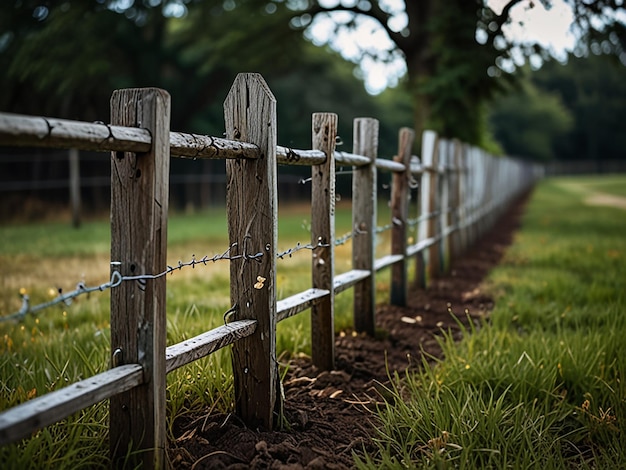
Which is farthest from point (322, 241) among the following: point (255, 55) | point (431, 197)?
point (255, 55)

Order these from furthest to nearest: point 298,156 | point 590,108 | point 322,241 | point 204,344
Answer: point 590,108, point 322,241, point 298,156, point 204,344

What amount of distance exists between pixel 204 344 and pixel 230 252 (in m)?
0.53

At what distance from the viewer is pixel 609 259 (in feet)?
27.9

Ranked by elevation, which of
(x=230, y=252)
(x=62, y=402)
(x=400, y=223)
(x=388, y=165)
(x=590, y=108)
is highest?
(x=590, y=108)

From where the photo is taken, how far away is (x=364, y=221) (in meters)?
5.00

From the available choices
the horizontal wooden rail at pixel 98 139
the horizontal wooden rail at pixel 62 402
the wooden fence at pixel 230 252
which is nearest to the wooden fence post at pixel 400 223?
the wooden fence at pixel 230 252

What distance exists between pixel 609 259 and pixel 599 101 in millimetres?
73541

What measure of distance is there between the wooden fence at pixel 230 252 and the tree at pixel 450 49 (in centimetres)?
854

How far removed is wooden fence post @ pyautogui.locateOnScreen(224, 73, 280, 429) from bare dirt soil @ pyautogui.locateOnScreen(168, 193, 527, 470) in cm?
17

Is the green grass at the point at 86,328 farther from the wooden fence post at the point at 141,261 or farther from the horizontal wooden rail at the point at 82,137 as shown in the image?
the horizontal wooden rail at the point at 82,137

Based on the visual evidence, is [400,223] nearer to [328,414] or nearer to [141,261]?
[328,414]

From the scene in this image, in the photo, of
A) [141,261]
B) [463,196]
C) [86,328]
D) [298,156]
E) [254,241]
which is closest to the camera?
[141,261]

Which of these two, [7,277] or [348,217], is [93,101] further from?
[7,277]

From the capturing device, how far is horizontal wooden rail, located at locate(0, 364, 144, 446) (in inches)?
75.2
